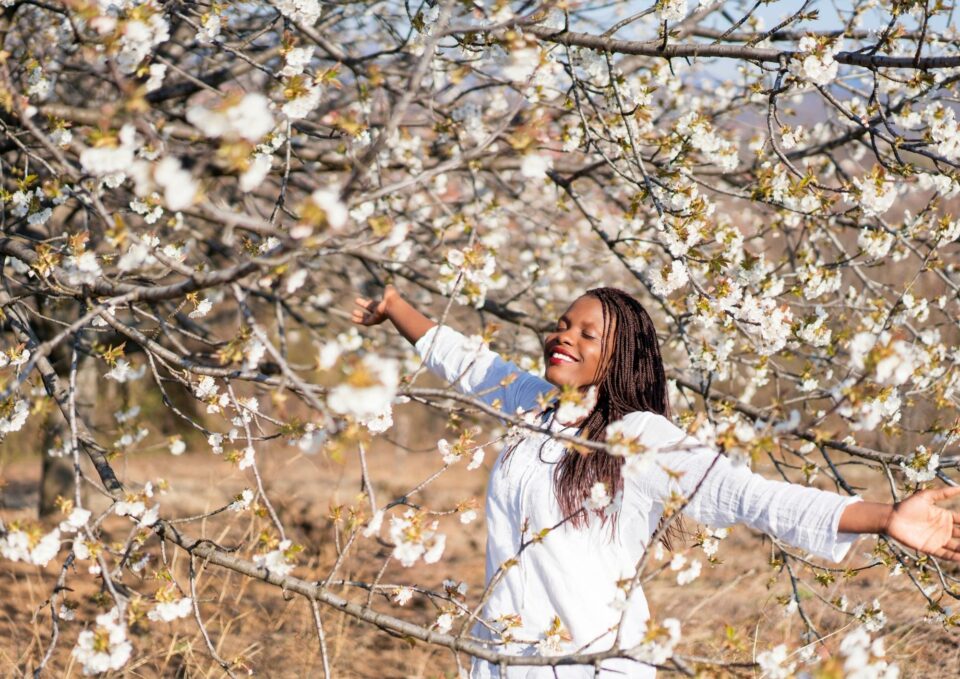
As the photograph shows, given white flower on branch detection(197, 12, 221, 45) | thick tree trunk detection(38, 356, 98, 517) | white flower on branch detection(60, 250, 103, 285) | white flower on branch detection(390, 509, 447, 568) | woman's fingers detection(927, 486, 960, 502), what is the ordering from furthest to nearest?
thick tree trunk detection(38, 356, 98, 517) < white flower on branch detection(197, 12, 221, 45) < white flower on branch detection(60, 250, 103, 285) < white flower on branch detection(390, 509, 447, 568) < woman's fingers detection(927, 486, 960, 502)

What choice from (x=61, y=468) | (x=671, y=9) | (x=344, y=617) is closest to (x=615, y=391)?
(x=671, y=9)

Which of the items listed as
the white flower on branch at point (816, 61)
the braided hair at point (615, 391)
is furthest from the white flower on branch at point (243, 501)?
the white flower on branch at point (816, 61)

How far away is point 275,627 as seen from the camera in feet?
13.9

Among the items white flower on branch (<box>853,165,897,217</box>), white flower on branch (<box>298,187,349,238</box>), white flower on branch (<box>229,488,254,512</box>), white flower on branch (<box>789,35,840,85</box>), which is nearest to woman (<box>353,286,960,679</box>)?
white flower on branch (<box>298,187,349,238</box>)

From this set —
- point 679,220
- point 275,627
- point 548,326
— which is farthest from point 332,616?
point 679,220

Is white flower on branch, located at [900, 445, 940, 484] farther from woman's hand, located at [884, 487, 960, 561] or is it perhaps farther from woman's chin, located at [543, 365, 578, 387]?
woman's chin, located at [543, 365, 578, 387]

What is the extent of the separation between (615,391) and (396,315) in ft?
2.53

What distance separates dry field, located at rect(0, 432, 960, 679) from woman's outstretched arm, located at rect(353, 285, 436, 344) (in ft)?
1.56

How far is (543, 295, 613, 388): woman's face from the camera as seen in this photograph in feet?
7.39

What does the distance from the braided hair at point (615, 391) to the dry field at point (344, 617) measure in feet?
3.17

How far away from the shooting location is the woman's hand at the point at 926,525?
158 centimetres

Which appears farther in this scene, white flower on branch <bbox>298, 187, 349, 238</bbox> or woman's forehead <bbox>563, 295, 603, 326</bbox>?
woman's forehead <bbox>563, 295, 603, 326</bbox>

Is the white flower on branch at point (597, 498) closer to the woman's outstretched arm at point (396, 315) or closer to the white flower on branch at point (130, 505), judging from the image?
the woman's outstretched arm at point (396, 315)

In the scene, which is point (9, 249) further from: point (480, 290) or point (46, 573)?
point (46, 573)
